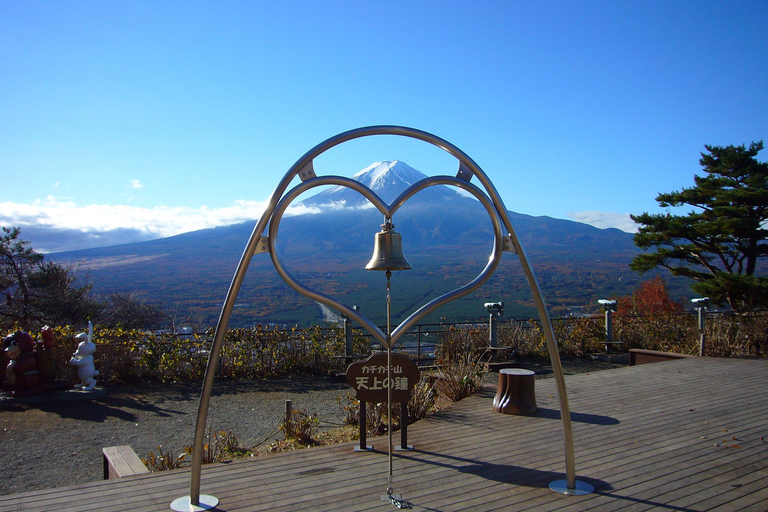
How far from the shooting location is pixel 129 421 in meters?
7.60

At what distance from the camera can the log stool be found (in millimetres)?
5840

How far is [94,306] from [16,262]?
2401mm

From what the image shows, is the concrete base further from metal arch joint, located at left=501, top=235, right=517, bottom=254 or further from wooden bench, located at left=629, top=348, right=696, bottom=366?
wooden bench, located at left=629, top=348, right=696, bottom=366

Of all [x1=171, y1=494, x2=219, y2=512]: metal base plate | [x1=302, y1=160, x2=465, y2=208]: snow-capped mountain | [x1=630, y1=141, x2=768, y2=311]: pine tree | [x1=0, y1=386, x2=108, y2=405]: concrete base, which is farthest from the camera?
[x1=302, y1=160, x2=465, y2=208]: snow-capped mountain

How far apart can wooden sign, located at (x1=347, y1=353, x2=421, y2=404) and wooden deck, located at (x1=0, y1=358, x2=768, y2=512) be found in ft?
1.60

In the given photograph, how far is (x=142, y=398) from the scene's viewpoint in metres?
8.83

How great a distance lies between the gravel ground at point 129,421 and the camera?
5.92 meters

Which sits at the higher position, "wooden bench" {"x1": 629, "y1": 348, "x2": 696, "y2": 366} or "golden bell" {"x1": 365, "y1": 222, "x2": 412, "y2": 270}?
"golden bell" {"x1": 365, "y1": 222, "x2": 412, "y2": 270}

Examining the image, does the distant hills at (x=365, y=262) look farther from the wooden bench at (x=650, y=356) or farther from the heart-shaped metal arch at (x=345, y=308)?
the heart-shaped metal arch at (x=345, y=308)

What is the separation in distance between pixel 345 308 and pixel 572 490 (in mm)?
1928

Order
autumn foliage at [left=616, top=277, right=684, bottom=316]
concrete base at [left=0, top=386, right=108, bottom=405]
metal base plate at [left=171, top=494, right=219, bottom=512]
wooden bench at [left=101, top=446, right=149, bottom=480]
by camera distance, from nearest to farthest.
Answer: metal base plate at [left=171, top=494, right=219, bottom=512] < wooden bench at [left=101, top=446, right=149, bottom=480] < concrete base at [left=0, top=386, right=108, bottom=405] < autumn foliage at [left=616, top=277, right=684, bottom=316]

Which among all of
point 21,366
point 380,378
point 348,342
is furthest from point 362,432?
point 348,342

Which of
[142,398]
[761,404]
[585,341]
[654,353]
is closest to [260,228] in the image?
[761,404]

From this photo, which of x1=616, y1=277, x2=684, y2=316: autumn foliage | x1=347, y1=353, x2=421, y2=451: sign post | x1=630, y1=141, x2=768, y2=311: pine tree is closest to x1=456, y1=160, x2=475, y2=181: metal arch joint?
x1=347, y1=353, x2=421, y2=451: sign post
